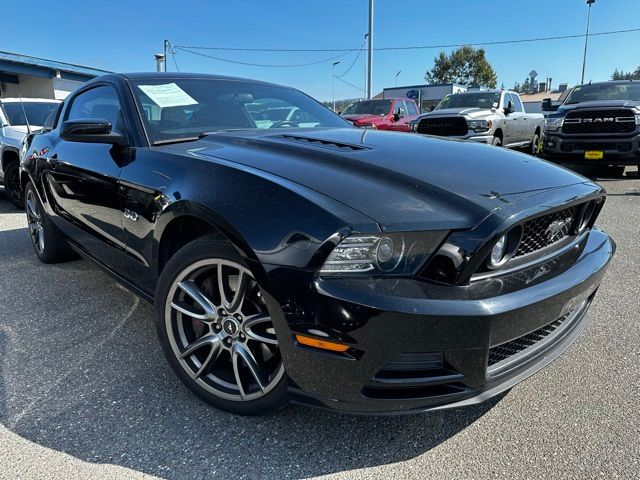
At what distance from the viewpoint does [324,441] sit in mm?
1938

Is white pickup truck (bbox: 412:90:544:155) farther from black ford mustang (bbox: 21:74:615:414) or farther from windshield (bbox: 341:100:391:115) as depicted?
black ford mustang (bbox: 21:74:615:414)

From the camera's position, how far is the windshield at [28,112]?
25.2 ft

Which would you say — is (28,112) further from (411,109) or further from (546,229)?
(411,109)

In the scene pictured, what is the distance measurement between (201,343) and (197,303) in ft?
0.57

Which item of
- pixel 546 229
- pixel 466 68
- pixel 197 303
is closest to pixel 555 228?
pixel 546 229

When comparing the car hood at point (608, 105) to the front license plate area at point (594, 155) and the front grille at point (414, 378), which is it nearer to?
the front license plate area at point (594, 155)

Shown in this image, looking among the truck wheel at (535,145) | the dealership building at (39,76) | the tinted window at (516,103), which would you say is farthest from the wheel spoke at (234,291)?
the dealership building at (39,76)

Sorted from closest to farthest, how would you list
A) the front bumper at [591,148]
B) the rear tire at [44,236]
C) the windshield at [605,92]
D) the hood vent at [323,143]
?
1. the hood vent at [323,143]
2. the rear tire at [44,236]
3. the front bumper at [591,148]
4. the windshield at [605,92]

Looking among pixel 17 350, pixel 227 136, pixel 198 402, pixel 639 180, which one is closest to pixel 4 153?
pixel 17 350

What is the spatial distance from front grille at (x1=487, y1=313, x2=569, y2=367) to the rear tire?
3.30 metres

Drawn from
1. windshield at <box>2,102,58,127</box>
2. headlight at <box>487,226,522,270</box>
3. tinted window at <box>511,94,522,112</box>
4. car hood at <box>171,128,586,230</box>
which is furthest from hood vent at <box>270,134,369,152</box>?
tinted window at <box>511,94,522,112</box>

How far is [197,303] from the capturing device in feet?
6.80

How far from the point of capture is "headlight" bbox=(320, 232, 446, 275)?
1.61 m

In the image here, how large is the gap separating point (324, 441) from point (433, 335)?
716 mm
